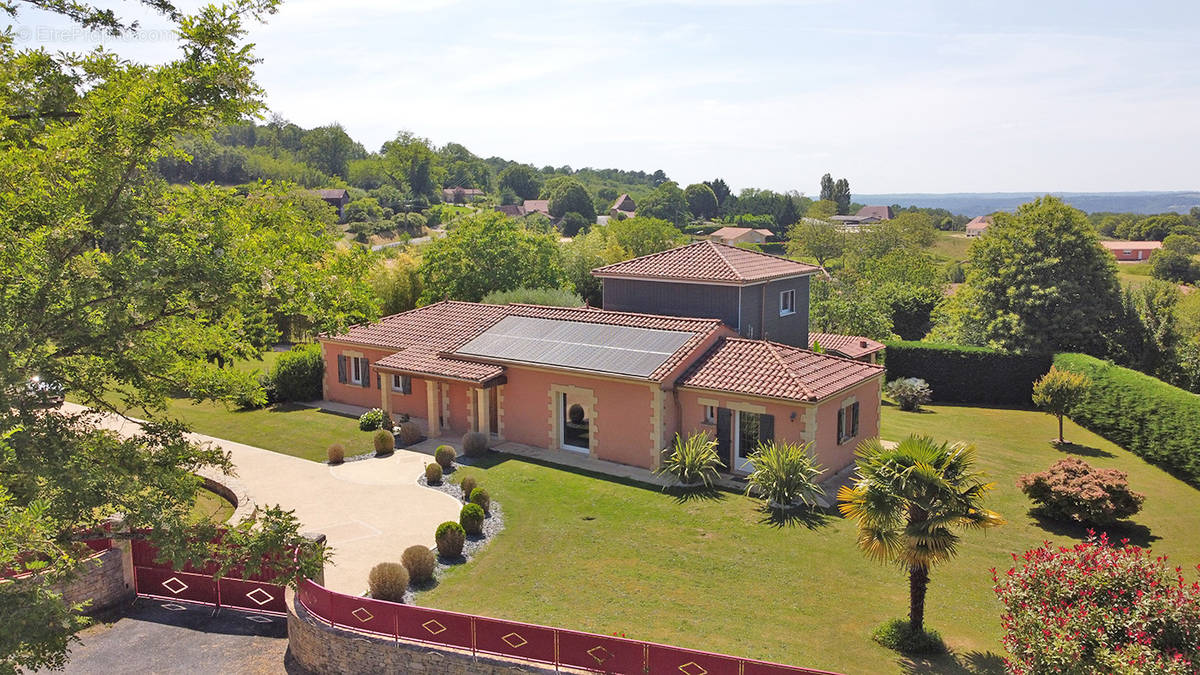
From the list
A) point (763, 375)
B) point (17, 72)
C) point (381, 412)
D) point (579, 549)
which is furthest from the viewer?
point (381, 412)

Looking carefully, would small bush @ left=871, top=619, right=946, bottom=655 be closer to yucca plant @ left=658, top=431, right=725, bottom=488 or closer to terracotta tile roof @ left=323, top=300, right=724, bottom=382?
yucca plant @ left=658, top=431, right=725, bottom=488

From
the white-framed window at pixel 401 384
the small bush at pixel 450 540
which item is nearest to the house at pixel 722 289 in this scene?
the white-framed window at pixel 401 384

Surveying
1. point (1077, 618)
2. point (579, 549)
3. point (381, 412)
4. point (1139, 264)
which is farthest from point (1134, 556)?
point (1139, 264)

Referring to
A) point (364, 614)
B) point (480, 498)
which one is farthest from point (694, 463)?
point (364, 614)

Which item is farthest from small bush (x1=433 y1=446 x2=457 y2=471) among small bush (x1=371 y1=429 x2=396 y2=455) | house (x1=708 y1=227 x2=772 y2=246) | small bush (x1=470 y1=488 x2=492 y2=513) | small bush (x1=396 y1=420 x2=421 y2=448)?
house (x1=708 y1=227 x2=772 y2=246)

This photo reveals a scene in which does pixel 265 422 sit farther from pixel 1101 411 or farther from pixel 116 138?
pixel 1101 411

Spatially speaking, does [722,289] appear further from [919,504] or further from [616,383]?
[919,504]
